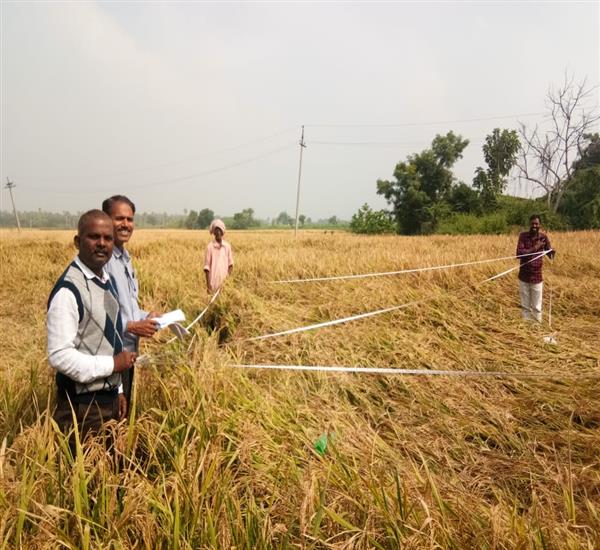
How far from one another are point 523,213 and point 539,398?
27.9 metres

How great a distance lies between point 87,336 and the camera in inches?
54.1

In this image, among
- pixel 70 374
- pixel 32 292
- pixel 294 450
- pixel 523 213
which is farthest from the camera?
pixel 523 213

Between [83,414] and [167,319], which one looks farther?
[167,319]

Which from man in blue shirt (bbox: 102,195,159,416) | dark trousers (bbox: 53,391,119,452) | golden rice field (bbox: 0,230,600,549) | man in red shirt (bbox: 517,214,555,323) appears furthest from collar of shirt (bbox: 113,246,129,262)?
man in red shirt (bbox: 517,214,555,323)

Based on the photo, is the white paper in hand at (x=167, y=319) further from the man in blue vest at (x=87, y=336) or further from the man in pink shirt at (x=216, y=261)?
the man in pink shirt at (x=216, y=261)

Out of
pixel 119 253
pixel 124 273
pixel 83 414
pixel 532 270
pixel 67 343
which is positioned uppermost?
pixel 532 270

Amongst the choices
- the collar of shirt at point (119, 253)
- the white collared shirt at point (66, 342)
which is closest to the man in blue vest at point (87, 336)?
the white collared shirt at point (66, 342)

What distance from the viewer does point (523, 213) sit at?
25828mm

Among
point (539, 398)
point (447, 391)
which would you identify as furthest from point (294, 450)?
point (539, 398)

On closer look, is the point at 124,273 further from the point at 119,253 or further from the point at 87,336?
the point at 87,336

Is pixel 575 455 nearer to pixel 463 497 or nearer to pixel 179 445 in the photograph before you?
pixel 463 497

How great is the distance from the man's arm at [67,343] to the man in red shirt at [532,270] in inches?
196

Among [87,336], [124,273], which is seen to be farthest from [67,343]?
[124,273]

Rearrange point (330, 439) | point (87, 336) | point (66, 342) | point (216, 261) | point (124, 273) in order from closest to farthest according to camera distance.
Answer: point (66, 342) → point (87, 336) → point (330, 439) → point (124, 273) → point (216, 261)
